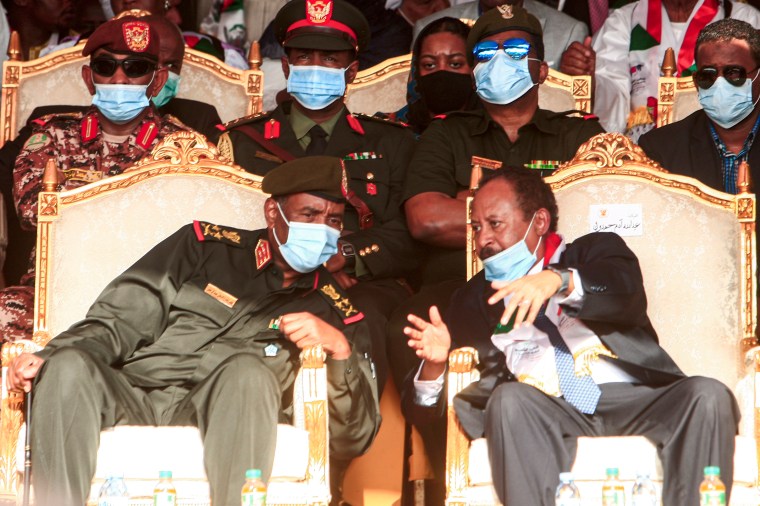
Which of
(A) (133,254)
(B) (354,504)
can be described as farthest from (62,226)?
(B) (354,504)

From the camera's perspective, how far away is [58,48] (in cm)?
704

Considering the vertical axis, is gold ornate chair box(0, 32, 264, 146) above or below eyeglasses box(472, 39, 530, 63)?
above

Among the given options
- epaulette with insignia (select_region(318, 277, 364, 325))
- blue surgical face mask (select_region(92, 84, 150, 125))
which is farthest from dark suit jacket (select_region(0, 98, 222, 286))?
epaulette with insignia (select_region(318, 277, 364, 325))

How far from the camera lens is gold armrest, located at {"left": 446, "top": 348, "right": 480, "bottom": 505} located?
430cm

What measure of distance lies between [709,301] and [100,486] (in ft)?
6.85

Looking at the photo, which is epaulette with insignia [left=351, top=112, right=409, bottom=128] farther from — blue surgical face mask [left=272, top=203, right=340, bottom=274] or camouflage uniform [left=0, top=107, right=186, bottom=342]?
blue surgical face mask [left=272, top=203, right=340, bottom=274]

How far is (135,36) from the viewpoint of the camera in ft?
18.6

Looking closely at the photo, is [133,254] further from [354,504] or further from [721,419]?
[721,419]

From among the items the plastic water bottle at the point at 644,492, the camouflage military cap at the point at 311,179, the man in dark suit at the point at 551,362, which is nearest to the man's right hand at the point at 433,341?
the man in dark suit at the point at 551,362

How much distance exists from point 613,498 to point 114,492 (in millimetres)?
1413

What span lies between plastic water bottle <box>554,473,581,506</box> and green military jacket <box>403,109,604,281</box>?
1.50 metres

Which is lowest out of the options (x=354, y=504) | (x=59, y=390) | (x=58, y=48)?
(x=354, y=504)

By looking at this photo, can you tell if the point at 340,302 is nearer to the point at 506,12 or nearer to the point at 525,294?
the point at 525,294

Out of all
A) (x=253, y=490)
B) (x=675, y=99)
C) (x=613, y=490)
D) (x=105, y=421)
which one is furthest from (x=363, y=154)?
(x=613, y=490)
